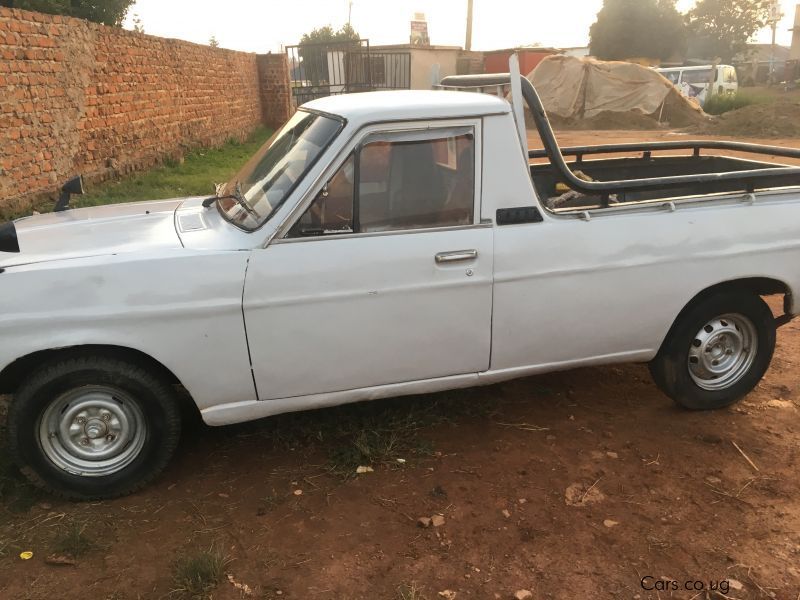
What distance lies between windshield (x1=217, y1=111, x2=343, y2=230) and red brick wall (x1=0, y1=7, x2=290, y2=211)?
4.83 meters

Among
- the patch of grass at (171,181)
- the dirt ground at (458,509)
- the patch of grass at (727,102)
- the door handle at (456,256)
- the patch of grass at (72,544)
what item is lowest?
the dirt ground at (458,509)

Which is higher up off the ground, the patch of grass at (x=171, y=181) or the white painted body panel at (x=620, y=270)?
the white painted body panel at (x=620, y=270)

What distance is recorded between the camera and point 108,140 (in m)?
9.73

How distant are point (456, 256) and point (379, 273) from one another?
381 mm

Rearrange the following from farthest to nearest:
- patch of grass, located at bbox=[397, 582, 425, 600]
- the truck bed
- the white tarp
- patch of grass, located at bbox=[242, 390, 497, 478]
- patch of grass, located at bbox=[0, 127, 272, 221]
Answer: the white tarp → patch of grass, located at bbox=[0, 127, 272, 221] → the truck bed → patch of grass, located at bbox=[242, 390, 497, 478] → patch of grass, located at bbox=[397, 582, 425, 600]

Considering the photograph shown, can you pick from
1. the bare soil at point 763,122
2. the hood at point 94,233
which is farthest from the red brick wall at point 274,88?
the hood at point 94,233

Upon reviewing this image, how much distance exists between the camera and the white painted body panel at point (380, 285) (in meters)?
2.81

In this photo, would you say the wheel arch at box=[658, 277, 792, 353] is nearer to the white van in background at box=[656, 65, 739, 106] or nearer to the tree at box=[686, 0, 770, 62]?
the white van in background at box=[656, 65, 739, 106]

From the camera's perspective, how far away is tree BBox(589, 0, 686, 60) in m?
40.2

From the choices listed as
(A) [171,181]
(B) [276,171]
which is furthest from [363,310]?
(A) [171,181]

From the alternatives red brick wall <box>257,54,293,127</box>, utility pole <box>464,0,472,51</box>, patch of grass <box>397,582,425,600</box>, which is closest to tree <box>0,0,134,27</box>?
red brick wall <box>257,54,293,127</box>

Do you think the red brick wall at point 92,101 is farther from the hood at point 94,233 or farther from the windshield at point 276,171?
the windshield at point 276,171

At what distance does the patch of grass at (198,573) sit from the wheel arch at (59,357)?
810mm

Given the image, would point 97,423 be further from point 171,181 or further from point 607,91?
point 607,91
